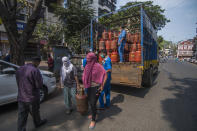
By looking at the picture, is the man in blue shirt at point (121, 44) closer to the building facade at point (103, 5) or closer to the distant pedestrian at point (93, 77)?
the distant pedestrian at point (93, 77)

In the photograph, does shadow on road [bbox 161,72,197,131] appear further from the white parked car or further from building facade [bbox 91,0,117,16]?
building facade [bbox 91,0,117,16]

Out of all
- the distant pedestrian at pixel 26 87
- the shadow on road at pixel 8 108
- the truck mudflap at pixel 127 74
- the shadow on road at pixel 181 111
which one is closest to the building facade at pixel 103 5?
the truck mudflap at pixel 127 74

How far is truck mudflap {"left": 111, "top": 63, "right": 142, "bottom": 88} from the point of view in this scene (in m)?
4.13

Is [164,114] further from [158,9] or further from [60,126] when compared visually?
[158,9]

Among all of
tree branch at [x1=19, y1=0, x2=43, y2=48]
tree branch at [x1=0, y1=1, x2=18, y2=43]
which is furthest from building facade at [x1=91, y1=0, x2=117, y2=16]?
tree branch at [x1=0, y1=1, x2=18, y2=43]

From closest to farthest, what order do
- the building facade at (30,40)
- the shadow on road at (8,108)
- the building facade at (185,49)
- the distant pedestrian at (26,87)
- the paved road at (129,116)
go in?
the distant pedestrian at (26,87) < the paved road at (129,116) < the shadow on road at (8,108) < the building facade at (30,40) < the building facade at (185,49)

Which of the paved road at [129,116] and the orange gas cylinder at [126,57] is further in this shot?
the orange gas cylinder at [126,57]

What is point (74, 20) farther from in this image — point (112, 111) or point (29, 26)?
point (112, 111)

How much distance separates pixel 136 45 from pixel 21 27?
16.4 metres

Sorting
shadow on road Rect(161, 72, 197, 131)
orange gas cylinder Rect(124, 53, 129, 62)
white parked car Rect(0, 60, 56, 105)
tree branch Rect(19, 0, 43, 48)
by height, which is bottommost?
shadow on road Rect(161, 72, 197, 131)

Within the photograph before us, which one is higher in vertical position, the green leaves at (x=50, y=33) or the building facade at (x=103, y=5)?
→ the building facade at (x=103, y=5)

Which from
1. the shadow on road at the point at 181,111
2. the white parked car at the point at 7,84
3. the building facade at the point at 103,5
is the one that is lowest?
the shadow on road at the point at 181,111

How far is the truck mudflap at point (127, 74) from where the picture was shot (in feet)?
13.6

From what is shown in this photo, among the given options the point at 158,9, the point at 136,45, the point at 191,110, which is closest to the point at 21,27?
the point at 136,45
